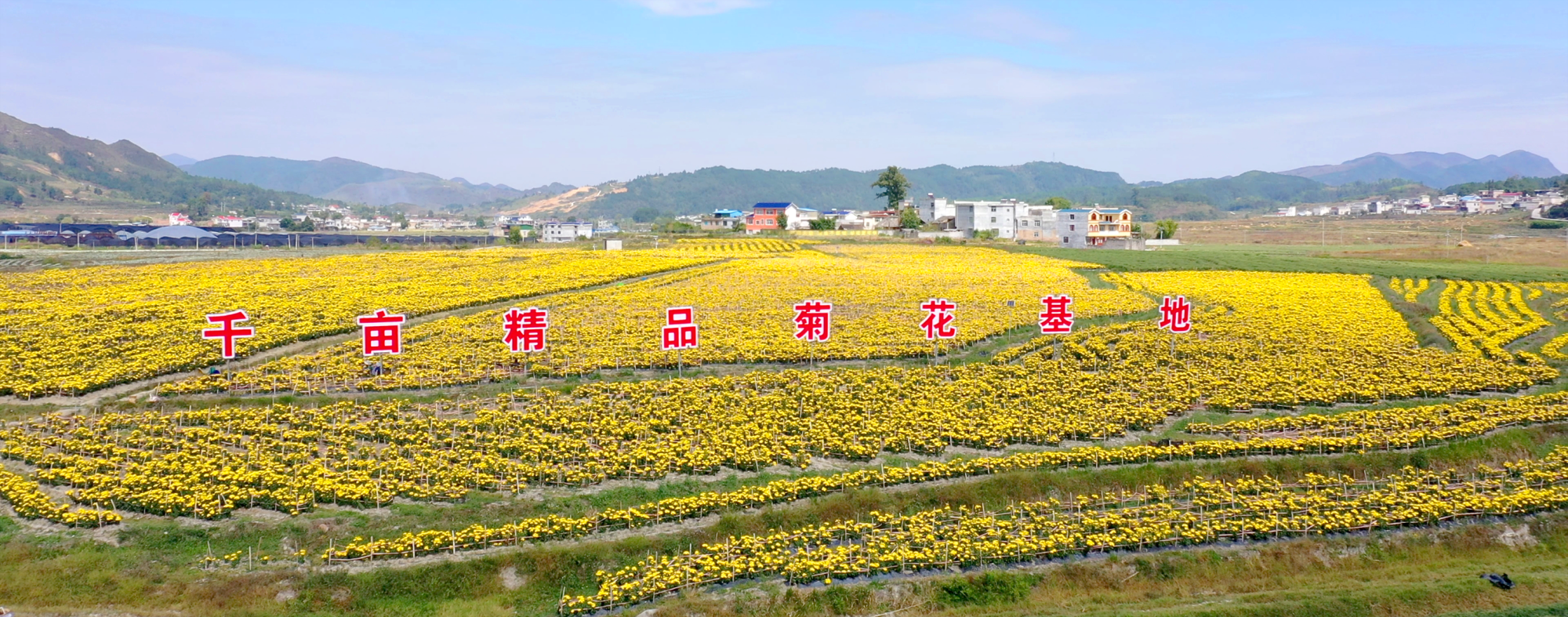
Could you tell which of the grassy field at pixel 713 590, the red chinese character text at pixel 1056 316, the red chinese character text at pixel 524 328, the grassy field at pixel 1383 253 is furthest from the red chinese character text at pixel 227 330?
the grassy field at pixel 1383 253

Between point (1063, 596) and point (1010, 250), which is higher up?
point (1010, 250)

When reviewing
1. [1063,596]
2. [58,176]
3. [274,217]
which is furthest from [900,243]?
[58,176]

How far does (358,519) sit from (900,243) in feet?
192

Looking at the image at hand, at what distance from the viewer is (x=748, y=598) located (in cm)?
1366

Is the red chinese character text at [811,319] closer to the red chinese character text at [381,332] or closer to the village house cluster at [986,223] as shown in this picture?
the red chinese character text at [381,332]

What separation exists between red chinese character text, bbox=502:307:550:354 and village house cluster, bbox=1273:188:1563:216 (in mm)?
124722

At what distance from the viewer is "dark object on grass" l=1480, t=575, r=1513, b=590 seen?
14008mm

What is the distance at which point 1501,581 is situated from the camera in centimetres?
1406

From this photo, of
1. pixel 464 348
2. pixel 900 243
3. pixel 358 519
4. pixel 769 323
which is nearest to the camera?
pixel 358 519

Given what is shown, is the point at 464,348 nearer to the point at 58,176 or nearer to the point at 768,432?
the point at 768,432

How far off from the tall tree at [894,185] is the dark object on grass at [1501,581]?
261 feet

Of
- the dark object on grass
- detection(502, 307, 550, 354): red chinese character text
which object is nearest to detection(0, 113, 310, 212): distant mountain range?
detection(502, 307, 550, 354): red chinese character text

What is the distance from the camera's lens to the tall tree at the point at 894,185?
307 ft

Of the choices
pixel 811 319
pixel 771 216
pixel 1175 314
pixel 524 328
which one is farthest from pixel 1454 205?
pixel 524 328
